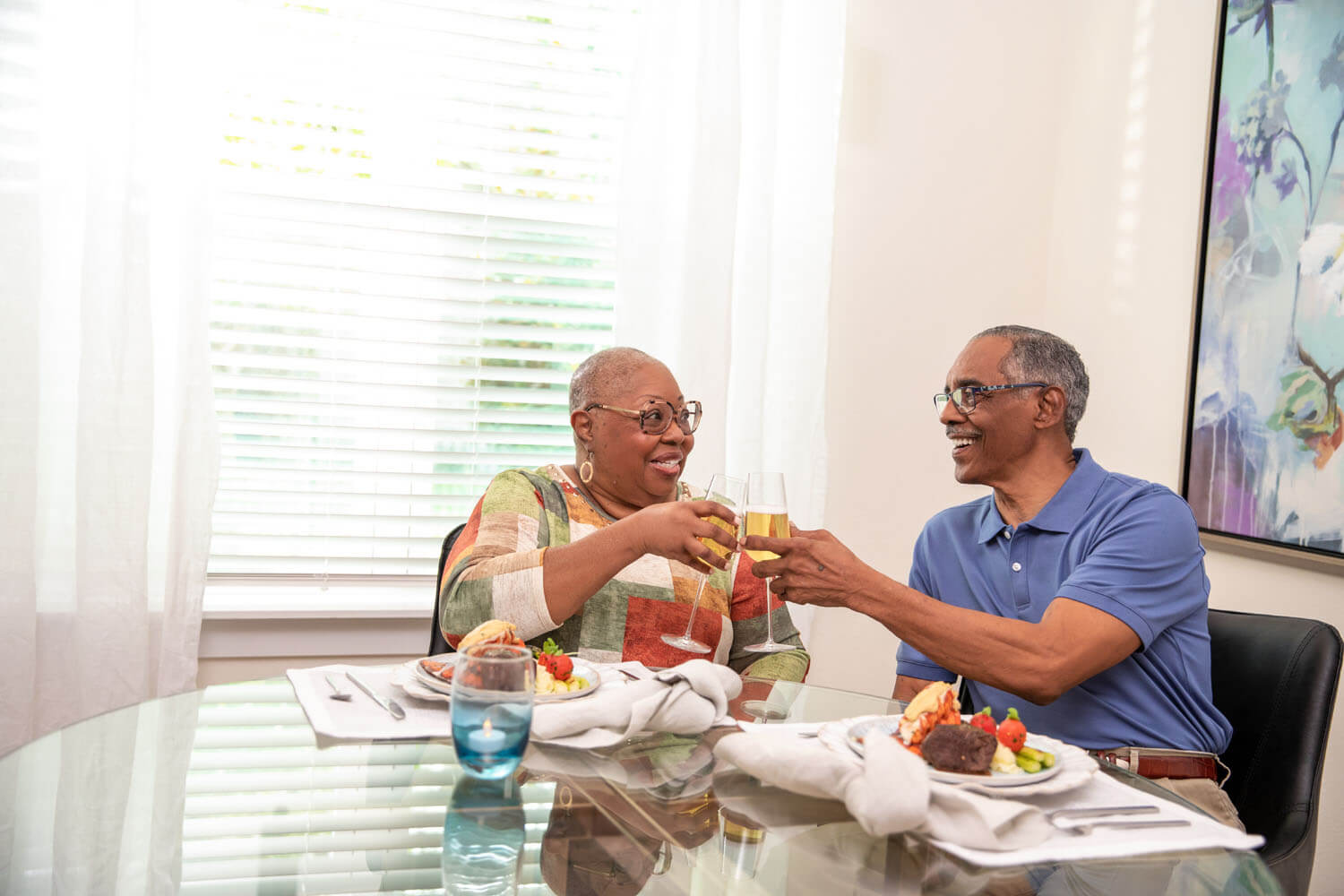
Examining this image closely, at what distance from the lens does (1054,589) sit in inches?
77.9

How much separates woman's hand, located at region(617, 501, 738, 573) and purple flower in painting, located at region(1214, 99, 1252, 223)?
1647 mm

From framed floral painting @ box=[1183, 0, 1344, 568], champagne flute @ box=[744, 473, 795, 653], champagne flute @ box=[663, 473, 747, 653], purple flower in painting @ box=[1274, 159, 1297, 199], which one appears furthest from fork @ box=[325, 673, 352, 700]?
purple flower in painting @ box=[1274, 159, 1297, 199]

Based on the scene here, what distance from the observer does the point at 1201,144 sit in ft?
9.11

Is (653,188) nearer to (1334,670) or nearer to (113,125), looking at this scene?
(113,125)

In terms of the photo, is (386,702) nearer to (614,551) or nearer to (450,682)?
(450,682)

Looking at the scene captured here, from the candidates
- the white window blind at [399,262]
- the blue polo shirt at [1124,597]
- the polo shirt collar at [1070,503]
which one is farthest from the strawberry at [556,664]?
the white window blind at [399,262]

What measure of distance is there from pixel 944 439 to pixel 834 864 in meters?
2.35

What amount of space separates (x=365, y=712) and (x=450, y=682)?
0.37 feet

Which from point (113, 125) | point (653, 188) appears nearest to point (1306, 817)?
point (653, 188)

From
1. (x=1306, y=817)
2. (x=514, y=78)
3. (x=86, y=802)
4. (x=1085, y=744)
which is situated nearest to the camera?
(x=86, y=802)

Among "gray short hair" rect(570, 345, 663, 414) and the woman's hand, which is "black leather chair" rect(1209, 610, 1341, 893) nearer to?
the woman's hand

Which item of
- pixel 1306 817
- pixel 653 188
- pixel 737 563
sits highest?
pixel 653 188

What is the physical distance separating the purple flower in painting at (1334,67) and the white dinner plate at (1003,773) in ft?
5.75

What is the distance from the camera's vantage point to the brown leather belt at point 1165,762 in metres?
1.76
